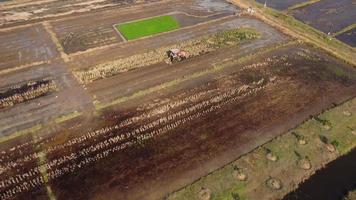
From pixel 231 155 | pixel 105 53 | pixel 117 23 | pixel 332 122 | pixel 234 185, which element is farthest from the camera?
pixel 117 23

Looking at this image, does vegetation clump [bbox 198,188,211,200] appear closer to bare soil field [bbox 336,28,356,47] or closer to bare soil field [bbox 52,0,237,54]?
bare soil field [bbox 52,0,237,54]

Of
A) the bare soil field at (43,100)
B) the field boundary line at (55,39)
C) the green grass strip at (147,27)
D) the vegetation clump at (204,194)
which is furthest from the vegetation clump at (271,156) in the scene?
the field boundary line at (55,39)

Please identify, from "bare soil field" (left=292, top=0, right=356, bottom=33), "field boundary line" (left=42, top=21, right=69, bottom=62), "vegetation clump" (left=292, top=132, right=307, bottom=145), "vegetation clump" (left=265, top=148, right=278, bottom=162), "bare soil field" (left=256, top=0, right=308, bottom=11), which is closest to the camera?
"vegetation clump" (left=265, top=148, right=278, bottom=162)

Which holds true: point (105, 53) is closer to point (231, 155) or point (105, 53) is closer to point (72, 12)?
point (72, 12)

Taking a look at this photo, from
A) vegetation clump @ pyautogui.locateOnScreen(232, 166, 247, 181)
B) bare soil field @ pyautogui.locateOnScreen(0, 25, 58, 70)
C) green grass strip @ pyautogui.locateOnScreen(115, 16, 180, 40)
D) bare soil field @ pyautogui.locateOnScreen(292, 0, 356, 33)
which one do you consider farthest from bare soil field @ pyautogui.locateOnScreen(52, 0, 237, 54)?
vegetation clump @ pyautogui.locateOnScreen(232, 166, 247, 181)

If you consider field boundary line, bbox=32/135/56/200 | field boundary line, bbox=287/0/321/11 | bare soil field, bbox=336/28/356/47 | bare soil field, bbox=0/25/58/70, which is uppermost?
bare soil field, bbox=0/25/58/70

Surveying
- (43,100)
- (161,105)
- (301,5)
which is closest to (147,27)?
(161,105)

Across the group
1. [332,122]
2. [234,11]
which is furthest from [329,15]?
[332,122]
